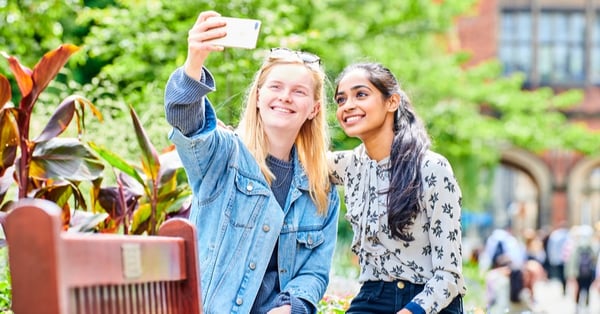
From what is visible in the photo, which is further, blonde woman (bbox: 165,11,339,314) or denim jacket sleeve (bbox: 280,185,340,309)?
denim jacket sleeve (bbox: 280,185,340,309)

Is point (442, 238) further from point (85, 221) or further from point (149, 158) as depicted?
point (149, 158)

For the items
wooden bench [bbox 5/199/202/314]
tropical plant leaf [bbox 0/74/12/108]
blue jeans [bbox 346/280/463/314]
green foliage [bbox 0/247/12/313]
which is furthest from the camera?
tropical plant leaf [bbox 0/74/12/108]

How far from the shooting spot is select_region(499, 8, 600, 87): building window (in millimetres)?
33969

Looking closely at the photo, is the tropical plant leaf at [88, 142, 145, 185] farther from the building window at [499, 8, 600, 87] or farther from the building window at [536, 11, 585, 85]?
the building window at [536, 11, 585, 85]

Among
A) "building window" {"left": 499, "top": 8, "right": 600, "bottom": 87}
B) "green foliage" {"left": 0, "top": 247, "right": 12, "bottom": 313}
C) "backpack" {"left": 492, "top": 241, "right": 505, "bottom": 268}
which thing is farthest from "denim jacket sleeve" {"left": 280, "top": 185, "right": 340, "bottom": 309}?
"building window" {"left": 499, "top": 8, "right": 600, "bottom": 87}

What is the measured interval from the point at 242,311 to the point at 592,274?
1449cm

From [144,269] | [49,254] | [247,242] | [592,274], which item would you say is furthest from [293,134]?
[592,274]

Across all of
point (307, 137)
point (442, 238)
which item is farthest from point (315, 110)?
point (442, 238)

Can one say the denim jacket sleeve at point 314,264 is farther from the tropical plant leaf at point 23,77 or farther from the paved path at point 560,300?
the paved path at point 560,300

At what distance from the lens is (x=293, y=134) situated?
3811mm

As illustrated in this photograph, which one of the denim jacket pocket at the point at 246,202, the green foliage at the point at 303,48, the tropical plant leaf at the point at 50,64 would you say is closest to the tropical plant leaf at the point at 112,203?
the green foliage at the point at 303,48

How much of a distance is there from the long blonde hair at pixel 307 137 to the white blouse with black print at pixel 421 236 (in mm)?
142

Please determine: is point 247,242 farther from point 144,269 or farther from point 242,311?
point 144,269

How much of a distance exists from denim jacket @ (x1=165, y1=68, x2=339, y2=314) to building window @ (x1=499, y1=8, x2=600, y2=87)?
101 feet
